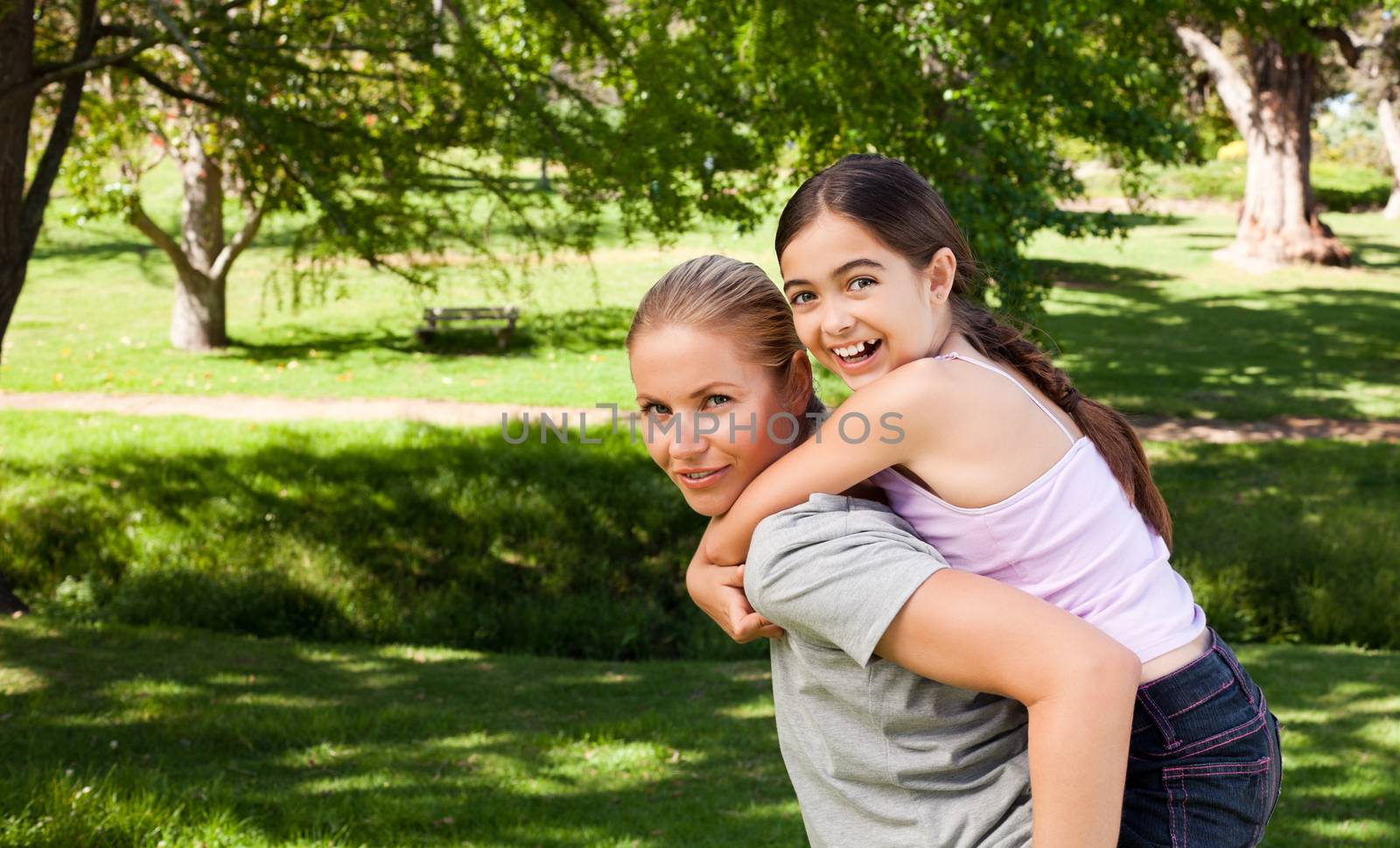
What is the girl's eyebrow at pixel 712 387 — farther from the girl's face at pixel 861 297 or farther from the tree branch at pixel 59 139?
the tree branch at pixel 59 139

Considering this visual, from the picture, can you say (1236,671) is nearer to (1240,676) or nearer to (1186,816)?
(1240,676)

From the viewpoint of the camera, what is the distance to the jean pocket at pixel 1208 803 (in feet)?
5.26

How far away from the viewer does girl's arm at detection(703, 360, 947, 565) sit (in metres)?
1.55

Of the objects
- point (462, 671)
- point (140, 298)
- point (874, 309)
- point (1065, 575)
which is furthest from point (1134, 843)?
point (140, 298)

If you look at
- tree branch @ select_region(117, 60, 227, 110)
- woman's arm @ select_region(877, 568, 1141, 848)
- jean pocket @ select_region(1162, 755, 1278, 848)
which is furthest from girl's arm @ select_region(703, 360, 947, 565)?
tree branch @ select_region(117, 60, 227, 110)

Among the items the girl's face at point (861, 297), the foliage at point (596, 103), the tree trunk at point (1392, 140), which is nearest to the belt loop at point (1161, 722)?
the girl's face at point (861, 297)

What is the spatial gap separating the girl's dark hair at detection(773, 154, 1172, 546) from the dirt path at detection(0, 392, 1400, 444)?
10.9 metres

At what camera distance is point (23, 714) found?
5586mm

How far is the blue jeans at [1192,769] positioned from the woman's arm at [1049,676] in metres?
0.29

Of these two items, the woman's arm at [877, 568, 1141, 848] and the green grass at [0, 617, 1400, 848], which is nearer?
the woman's arm at [877, 568, 1141, 848]

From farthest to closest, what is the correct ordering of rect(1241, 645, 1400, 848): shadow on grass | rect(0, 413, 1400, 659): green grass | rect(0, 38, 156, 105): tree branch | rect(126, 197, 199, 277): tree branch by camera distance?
rect(126, 197, 199, 277): tree branch < rect(0, 413, 1400, 659): green grass < rect(0, 38, 156, 105): tree branch < rect(1241, 645, 1400, 848): shadow on grass

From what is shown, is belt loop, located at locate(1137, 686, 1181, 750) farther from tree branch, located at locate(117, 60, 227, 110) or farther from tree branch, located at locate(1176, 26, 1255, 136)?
tree branch, located at locate(1176, 26, 1255, 136)

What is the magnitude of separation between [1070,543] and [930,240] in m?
0.43

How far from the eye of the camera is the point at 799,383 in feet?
5.70
